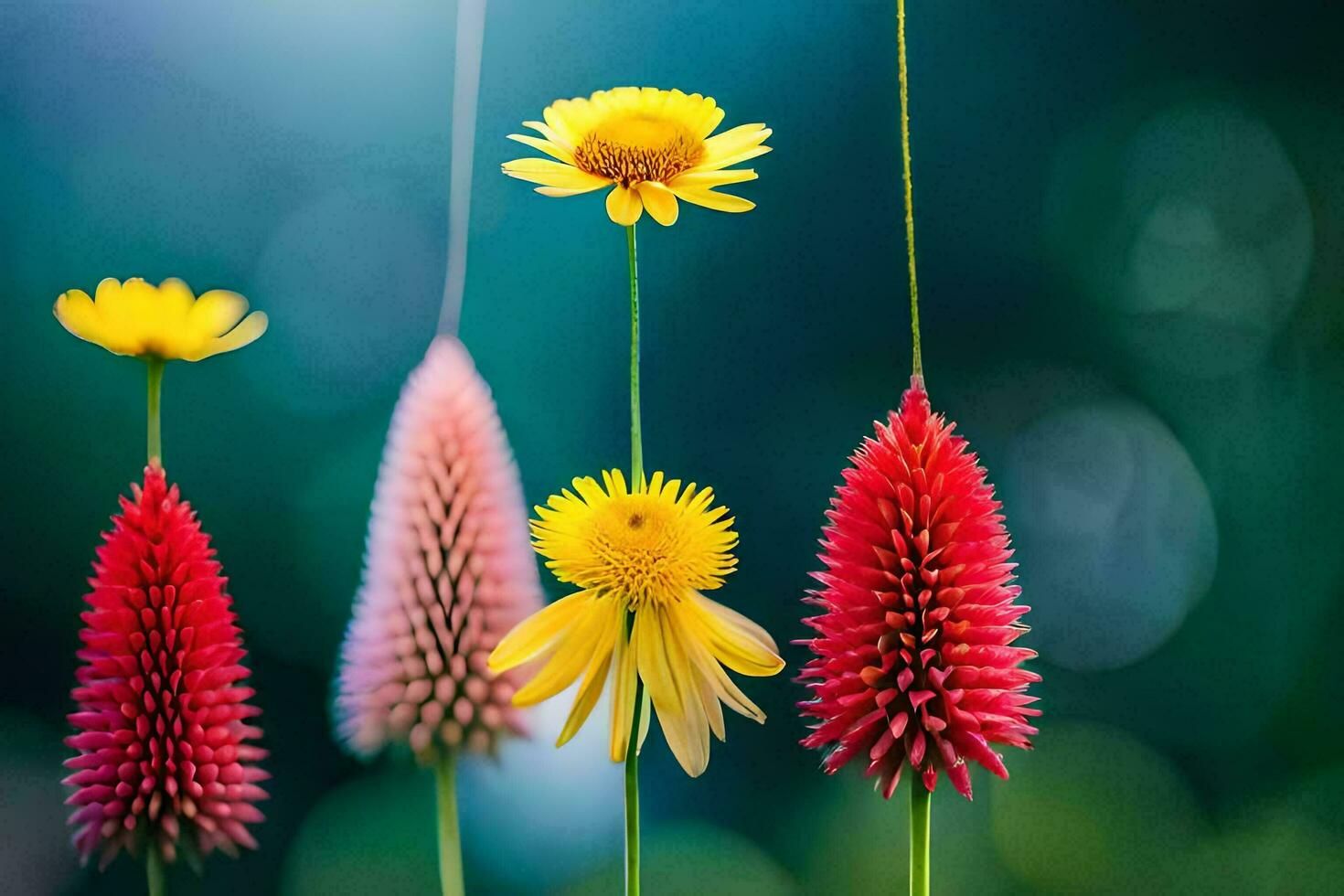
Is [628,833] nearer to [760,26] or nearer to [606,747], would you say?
[606,747]

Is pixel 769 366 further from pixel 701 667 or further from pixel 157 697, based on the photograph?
pixel 157 697

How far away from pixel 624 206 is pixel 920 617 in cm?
41

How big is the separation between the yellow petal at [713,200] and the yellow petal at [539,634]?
341mm

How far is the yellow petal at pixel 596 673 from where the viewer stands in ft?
3.03

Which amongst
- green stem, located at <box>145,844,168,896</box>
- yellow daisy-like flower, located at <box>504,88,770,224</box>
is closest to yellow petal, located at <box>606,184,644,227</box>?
yellow daisy-like flower, located at <box>504,88,770,224</box>

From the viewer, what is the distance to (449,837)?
100 cm

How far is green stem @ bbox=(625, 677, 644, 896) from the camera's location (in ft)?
3.06

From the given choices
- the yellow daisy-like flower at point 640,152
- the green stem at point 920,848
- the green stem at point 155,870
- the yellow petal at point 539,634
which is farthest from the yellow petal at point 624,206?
the green stem at point 155,870

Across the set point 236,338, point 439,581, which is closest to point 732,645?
point 439,581

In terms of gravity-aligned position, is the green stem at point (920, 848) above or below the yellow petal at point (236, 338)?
below

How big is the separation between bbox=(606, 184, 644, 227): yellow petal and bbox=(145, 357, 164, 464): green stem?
1.34 feet

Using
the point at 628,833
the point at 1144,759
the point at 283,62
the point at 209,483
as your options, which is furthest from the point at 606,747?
the point at 283,62

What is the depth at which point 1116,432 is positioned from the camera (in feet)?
3.68

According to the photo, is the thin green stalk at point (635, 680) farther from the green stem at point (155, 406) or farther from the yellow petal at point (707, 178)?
the green stem at point (155, 406)
